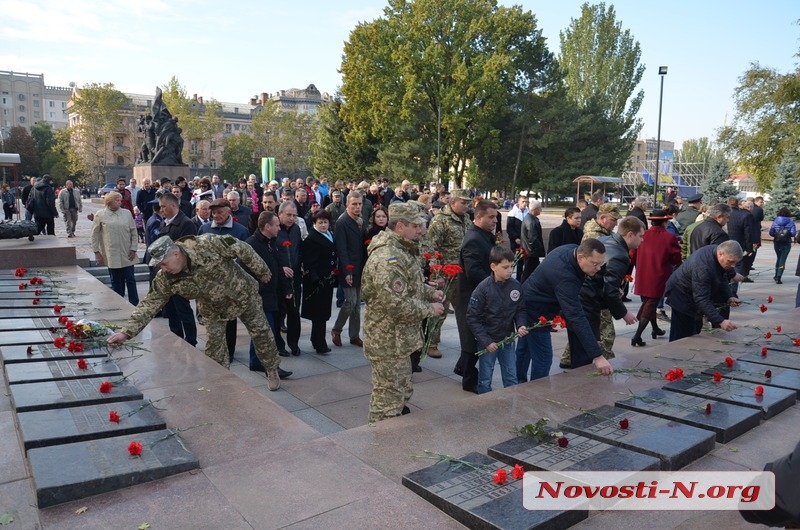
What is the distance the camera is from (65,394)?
3871 millimetres

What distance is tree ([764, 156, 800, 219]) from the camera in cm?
2842

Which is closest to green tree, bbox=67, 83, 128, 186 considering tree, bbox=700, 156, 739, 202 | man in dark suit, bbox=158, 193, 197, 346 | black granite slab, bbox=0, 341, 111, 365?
tree, bbox=700, 156, 739, 202

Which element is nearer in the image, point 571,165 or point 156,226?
point 156,226

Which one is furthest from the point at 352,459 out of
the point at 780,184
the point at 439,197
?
the point at 780,184

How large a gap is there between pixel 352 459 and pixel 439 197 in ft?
36.8

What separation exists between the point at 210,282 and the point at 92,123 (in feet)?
191

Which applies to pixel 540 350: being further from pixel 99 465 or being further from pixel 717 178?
pixel 717 178

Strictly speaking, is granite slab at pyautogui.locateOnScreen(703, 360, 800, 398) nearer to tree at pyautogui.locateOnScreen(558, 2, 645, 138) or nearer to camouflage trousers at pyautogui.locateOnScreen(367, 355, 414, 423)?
camouflage trousers at pyautogui.locateOnScreen(367, 355, 414, 423)

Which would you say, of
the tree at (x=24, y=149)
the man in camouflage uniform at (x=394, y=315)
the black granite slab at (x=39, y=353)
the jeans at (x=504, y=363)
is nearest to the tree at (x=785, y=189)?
the jeans at (x=504, y=363)

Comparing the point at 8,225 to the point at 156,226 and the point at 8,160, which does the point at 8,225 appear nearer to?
the point at 156,226

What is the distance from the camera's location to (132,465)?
9.75ft

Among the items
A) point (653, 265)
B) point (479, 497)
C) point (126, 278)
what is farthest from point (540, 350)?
point (126, 278)

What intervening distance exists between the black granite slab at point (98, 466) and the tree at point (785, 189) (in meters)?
31.8

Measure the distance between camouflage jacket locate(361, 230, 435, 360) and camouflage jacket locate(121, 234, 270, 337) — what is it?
1.44 metres
